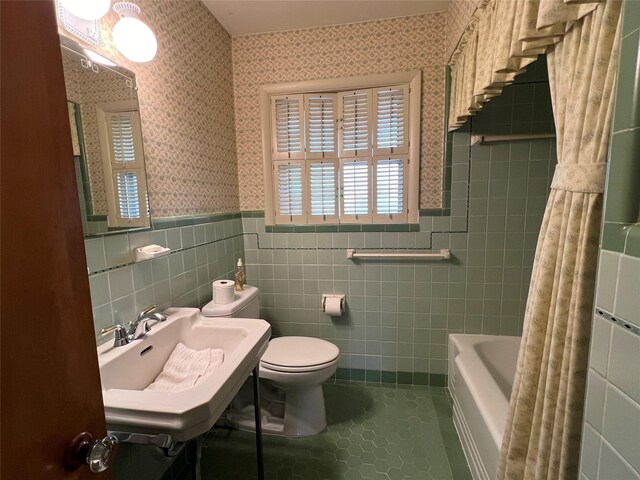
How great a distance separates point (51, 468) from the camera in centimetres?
47

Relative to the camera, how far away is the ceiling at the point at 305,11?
1836mm

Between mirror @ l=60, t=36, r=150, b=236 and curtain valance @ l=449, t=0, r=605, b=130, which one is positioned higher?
curtain valance @ l=449, t=0, r=605, b=130

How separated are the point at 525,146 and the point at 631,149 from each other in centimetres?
171

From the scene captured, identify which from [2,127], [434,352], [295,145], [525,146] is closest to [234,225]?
[295,145]

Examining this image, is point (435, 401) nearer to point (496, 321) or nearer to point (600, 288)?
point (496, 321)

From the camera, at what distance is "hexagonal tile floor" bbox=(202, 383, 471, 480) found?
1.59 meters

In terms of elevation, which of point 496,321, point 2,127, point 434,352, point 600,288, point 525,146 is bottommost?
point 434,352

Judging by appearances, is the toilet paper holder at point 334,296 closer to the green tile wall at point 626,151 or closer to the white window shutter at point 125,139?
the white window shutter at point 125,139

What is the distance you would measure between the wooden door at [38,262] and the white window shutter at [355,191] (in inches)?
70.3

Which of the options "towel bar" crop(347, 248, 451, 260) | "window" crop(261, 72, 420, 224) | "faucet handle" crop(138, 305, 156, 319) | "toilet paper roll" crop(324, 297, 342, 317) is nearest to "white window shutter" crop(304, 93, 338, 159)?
"window" crop(261, 72, 420, 224)

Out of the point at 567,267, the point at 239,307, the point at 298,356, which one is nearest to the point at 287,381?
the point at 298,356

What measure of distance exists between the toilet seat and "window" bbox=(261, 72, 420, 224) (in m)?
0.84

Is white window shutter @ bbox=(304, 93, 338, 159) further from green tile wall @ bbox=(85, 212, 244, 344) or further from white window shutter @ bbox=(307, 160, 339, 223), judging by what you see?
green tile wall @ bbox=(85, 212, 244, 344)

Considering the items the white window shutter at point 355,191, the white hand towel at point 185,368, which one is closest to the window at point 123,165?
the white hand towel at point 185,368
